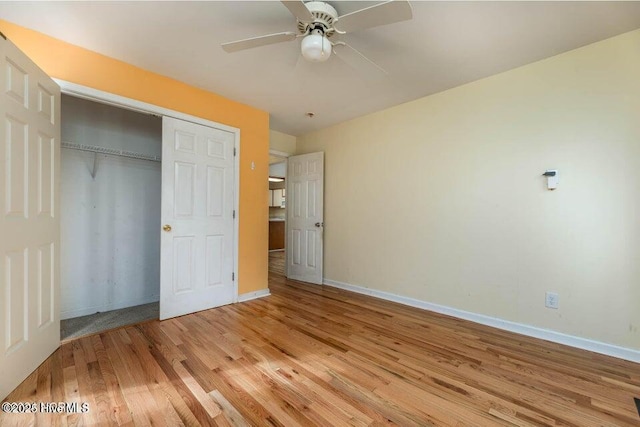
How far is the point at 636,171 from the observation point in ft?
6.77

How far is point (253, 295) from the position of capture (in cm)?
347

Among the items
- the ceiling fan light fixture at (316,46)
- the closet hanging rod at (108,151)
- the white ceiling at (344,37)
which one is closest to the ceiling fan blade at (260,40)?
the ceiling fan light fixture at (316,46)

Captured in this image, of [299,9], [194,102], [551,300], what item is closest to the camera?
[299,9]

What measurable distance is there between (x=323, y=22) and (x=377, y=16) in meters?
0.39

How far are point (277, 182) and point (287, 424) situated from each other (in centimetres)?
781

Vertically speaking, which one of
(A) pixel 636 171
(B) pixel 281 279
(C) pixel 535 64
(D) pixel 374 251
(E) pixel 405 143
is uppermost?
(C) pixel 535 64

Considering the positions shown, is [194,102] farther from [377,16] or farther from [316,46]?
[377,16]

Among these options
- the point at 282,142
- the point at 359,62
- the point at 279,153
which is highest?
the point at 359,62

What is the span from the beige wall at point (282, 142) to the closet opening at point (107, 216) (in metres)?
1.66

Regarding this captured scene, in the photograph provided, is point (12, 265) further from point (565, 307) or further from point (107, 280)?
point (565, 307)

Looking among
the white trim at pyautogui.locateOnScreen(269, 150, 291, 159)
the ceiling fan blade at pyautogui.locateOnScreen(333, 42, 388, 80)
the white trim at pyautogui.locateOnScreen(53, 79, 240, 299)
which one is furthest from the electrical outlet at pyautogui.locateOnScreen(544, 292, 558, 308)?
the white trim at pyautogui.locateOnScreen(269, 150, 291, 159)

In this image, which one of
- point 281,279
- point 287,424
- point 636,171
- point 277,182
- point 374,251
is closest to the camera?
point 287,424

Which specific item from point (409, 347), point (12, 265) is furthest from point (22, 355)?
point (409, 347)

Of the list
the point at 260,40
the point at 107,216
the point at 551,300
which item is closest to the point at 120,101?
the point at 107,216
